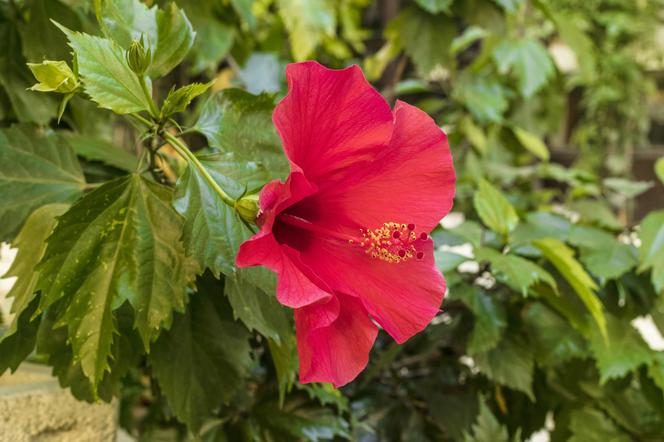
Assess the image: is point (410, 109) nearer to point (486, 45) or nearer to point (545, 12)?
point (545, 12)

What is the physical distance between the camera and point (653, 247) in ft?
2.27

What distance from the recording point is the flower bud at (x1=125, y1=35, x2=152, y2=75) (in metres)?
0.39

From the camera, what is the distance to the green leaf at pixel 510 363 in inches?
26.9

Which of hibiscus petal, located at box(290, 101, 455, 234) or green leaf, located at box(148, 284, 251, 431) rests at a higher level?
hibiscus petal, located at box(290, 101, 455, 234)

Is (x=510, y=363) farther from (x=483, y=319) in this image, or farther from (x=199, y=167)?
(x=199, y=167)

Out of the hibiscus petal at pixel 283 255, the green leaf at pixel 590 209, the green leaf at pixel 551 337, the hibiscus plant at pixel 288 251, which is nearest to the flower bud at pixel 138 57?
the hibiscus plant at pixel 288 251

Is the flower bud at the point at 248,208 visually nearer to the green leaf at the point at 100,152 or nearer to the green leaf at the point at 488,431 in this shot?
the green leaf at the point at 100,152

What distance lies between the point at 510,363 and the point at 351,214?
1.22ft

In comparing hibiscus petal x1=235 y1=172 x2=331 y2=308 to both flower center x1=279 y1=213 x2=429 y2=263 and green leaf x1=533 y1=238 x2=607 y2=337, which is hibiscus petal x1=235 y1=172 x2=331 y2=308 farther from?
green leaf x1=533 y1=238 x2=607 y2=337

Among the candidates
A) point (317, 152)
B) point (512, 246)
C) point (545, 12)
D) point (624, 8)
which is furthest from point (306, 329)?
point (624, 8)

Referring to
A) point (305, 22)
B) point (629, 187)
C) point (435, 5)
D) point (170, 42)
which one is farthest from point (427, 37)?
point (170, 42)

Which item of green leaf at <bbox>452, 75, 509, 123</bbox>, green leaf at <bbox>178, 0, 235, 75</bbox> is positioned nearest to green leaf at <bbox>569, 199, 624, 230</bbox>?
green leaf at <bbox>452, 75, 509, 123</bbox>

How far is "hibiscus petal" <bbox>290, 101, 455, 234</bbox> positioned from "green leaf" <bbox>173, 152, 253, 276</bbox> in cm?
4

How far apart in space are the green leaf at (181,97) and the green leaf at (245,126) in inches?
2.2
